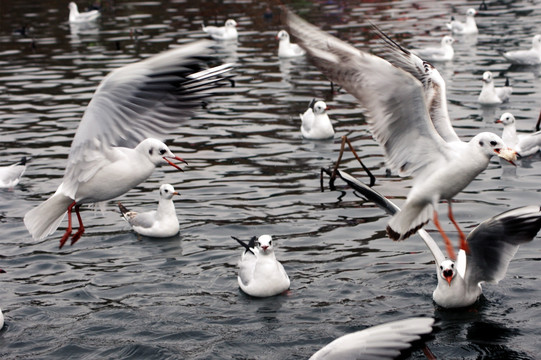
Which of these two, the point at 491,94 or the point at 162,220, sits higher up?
the point at 491,94

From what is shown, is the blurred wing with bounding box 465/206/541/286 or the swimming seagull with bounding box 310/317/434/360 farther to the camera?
the blurred wing with bounding box 465/206/541/286

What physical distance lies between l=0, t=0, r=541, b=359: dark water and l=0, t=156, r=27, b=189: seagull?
0.58ft

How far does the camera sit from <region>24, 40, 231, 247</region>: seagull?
30.7 feet

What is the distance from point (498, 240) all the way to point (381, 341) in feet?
11.9

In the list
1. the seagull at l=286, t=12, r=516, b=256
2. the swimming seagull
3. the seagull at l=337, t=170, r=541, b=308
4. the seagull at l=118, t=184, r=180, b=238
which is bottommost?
the seagull at l=118, t=184, r=180, b=238

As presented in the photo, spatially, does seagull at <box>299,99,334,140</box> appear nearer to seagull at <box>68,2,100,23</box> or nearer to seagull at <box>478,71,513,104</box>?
seagull at <box>478,71,513,104</box>

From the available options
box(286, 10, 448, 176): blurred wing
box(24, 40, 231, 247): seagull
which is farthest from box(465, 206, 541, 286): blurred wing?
box(24, 40, 231, 247): seagull

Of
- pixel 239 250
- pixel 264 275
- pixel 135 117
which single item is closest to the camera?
pixel 135 117

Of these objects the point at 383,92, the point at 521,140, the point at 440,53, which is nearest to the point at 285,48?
the point at 440,53

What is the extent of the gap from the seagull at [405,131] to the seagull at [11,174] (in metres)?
7.41

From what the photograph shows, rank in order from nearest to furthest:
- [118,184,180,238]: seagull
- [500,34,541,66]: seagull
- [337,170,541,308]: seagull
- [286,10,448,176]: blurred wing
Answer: [286,10,448,176]: blurred wing < [337,170,541,308]: seagull < [118,184,180,238]: seagull < [500,34,541,66]: seagull

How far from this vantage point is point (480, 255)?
32.7ft

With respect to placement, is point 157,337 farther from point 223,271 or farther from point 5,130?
point 5,130

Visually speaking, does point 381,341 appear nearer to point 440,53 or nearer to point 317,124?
point 317,124
